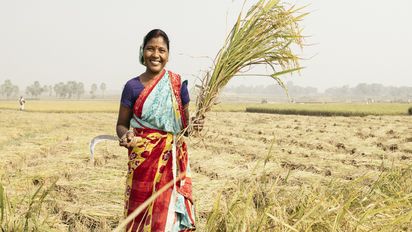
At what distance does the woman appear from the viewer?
90.0 inches

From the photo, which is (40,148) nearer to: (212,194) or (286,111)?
(212,194)

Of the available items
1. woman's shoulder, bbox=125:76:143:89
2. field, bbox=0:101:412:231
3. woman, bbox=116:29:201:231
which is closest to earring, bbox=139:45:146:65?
woman, bbox=116:29:201:231

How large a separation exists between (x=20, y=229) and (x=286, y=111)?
1083 inches

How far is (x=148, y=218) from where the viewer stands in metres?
2.31

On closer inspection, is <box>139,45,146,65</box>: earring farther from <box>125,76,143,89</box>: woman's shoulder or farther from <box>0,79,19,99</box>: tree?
<box>0,79,19,99</box>: tree

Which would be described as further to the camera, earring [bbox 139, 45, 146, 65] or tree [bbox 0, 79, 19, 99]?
tree [bbox 0, 79, 19, 99]

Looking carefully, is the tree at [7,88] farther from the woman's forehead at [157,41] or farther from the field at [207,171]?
the woman's forehead at [157,41]

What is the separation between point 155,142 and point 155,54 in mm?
499

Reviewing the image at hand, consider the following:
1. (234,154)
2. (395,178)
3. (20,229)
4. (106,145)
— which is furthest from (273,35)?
(106,145)

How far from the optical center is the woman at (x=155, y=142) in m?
2.29

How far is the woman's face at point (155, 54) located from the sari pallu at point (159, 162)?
0.27 feet

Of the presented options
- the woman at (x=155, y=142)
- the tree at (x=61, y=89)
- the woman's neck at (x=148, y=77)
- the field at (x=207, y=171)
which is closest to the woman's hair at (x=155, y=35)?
the woman at (x=155, y=142)

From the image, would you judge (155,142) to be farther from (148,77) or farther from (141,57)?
(141,57)

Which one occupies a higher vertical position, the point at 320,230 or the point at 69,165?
the point at 320,230
